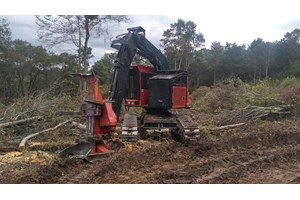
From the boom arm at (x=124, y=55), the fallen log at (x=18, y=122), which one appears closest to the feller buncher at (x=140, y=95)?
the boom arm at (x=124, y=55)

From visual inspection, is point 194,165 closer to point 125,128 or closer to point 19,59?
point 125,128

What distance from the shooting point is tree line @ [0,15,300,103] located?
2025 cm

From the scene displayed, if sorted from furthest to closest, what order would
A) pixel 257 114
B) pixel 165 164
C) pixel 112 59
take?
pixel 112 59, pixel 257 114, pixel 165 164

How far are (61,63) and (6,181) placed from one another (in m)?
31.2

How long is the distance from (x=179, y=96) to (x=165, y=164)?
3.40 m

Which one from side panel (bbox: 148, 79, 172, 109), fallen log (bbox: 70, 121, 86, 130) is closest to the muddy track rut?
A: side panel (bbox: 148, 79, 172, 109)

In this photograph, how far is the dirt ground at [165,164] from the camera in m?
5.51

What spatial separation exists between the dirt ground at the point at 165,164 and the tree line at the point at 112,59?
5.84 m

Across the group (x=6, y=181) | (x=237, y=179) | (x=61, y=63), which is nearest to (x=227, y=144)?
(x=237, y=179)

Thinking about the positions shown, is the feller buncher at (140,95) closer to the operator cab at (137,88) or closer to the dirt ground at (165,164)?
the operator cab at (137,88)

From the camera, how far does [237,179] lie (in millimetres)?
5617

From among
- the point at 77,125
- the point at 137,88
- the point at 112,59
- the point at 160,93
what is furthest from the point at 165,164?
the point at 112,59

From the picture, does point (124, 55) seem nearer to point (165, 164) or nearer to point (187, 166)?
point (165, 164)

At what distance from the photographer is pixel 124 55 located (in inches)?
343
